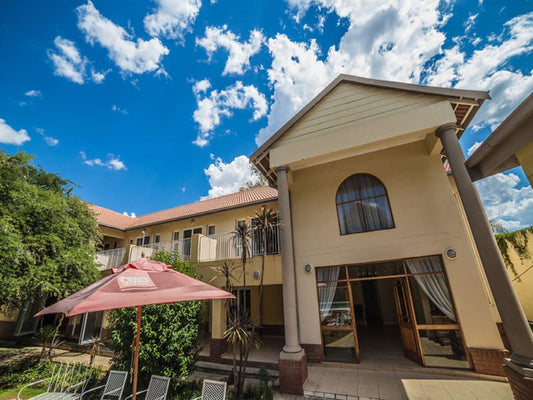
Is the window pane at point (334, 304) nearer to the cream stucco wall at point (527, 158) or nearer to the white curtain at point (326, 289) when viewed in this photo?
the white curtain at point (326, 289)

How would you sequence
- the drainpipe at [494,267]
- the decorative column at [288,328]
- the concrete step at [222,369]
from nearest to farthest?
1. the drainpipe at [494,267]
2. the decorative column at [288,328]
3. the concrete step at [222,369]

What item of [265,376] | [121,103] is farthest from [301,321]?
[121,103]

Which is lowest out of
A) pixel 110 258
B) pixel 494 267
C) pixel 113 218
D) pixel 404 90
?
pixel 494 267

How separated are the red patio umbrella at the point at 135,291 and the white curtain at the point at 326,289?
4962 mm

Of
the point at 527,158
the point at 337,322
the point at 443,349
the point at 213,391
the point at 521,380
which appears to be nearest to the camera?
the point at 521,380

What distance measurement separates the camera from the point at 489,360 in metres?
5.62

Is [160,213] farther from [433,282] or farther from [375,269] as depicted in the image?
[433,282]

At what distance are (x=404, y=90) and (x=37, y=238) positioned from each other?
14259 mm

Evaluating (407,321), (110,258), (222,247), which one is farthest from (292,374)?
(110,258)

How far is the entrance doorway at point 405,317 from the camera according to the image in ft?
20.7

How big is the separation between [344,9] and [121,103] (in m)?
12.4

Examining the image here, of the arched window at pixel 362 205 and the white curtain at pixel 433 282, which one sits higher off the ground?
the arched window at pixel 362 205

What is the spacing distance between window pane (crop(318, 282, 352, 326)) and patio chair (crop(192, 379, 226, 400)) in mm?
4227

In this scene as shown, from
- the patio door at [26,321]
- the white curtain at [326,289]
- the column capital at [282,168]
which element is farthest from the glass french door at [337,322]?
the patio door at [26,321]
